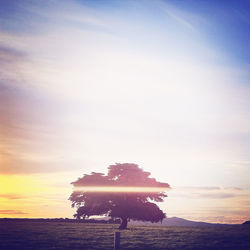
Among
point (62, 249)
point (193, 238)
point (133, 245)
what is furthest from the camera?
point (193, 238)

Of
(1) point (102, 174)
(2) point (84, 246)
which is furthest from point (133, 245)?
(1) point (102, 174)

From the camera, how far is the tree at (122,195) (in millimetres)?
47094

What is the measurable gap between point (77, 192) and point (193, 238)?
2410 cm

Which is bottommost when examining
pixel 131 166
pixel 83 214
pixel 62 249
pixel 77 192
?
pixel 62 249

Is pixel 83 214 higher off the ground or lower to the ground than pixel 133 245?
higher

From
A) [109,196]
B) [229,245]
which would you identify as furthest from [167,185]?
[229,245]

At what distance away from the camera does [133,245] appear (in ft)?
83.7

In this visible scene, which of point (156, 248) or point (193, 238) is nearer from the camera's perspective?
point (156, 248)

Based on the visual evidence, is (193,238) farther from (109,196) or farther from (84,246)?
(109,196)

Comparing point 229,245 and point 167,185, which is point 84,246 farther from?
point 167,185

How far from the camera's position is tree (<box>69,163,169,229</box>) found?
4709cm

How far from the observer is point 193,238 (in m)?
29.2

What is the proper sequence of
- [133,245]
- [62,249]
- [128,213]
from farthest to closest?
[128,213], [133,245], [62,249]

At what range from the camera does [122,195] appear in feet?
155
